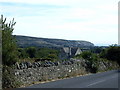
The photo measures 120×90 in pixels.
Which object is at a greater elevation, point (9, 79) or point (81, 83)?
point (9, 79)

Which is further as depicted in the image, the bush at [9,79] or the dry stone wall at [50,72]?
the dry stone wall at [50,72]

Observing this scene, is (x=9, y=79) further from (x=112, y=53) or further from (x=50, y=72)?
(x=112, y=53)

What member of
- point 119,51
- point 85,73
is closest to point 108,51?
point 119,51

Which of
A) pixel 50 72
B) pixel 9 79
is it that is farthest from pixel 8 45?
pixel 50 72

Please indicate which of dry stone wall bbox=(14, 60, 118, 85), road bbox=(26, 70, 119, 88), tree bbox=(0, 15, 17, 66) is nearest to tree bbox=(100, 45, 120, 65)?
dry stone wall bbox=(14, 60, 118, 85)

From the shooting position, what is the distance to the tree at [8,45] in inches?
637

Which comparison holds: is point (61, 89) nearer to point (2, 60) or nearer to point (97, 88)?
point (97, 88)

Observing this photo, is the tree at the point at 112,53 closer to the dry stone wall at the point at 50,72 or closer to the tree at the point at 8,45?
the dry stone wall at the point at 50,72

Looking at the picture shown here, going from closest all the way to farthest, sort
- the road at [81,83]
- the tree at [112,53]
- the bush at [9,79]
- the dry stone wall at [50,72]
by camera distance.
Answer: the bush at [9,79]
the road at [81,83]
the dry stone wall at [50,72]
the tree at [112,53]

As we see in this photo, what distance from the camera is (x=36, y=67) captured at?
62.2ft

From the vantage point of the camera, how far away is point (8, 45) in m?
16.4

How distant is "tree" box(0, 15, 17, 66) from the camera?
1619cm

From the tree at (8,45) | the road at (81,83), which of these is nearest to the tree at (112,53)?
the road at (81,83)

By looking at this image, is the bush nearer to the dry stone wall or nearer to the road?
the dry stone wall
